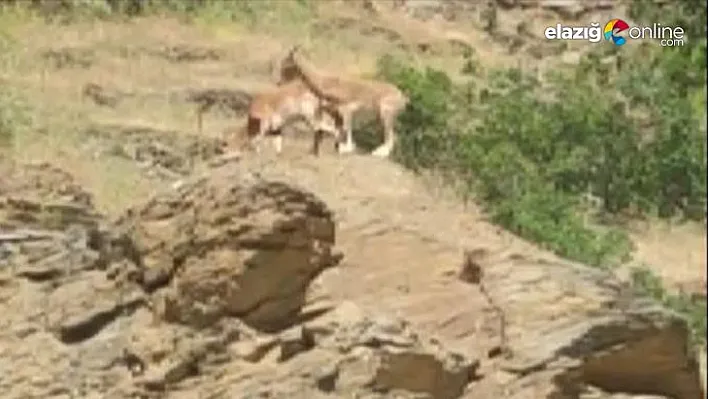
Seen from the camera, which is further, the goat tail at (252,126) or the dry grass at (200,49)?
the dry grass at (200,49)

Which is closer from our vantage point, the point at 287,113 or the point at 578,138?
the point at 287,113

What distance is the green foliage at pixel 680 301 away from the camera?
585 centimetres

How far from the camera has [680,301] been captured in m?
6.38

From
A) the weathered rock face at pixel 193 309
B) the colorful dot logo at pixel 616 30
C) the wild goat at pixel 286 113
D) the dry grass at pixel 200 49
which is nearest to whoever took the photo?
the weathered rock face at pixel 193 309

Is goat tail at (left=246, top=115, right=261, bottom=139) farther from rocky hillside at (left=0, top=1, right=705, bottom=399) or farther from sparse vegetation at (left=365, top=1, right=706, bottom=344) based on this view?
sparse vegetation at (left=365, top=1, right=706, bottom=344)

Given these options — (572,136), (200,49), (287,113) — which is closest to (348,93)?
(287,113)

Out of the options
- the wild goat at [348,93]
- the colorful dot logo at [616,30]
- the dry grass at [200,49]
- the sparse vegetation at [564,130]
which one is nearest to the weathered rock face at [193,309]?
the dry grass at [200,49]

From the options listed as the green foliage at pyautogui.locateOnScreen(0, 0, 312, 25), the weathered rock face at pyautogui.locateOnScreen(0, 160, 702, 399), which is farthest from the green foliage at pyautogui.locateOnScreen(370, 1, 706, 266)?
the weathered rock face at pyautogui.locateOnScreen(0, 160, 702, 399)

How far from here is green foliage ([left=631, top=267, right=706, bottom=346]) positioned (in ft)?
19.2

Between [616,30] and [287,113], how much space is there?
113 centimetres

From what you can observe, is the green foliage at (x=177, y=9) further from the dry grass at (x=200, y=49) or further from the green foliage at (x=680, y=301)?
the green foliage at (x=680, y=301)

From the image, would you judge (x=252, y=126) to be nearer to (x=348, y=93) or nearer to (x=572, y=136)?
(x=348, y=93)

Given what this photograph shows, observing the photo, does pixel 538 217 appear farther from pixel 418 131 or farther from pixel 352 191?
pixel 352 191

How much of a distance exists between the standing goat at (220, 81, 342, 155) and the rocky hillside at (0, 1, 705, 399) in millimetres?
92
